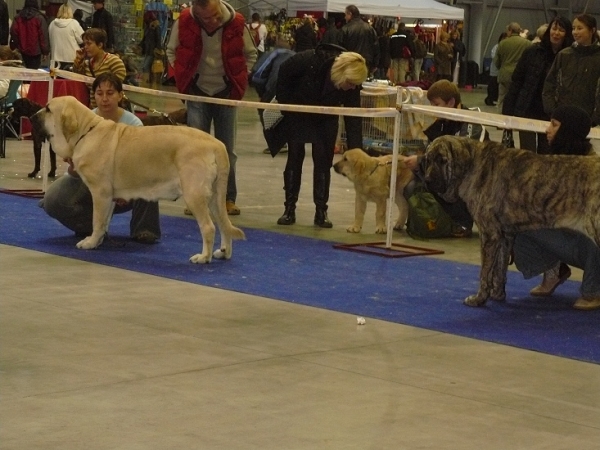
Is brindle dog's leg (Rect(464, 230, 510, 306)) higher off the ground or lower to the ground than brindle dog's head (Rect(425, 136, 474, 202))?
lower

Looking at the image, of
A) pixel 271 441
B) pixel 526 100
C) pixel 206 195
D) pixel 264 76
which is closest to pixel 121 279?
pixel 206 195

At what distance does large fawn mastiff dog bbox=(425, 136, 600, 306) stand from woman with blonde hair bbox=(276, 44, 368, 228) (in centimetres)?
277

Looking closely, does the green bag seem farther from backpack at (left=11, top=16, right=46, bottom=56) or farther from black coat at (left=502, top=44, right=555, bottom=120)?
backpack at (left=11, top=16, right=46, bottom=56)

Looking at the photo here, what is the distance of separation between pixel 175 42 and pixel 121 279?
3.49m

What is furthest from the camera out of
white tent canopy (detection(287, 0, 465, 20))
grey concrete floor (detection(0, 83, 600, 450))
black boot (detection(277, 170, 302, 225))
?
white tent canopy (detection(287, 0, 465, 20))

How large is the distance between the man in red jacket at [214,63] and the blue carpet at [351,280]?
3.53 feet

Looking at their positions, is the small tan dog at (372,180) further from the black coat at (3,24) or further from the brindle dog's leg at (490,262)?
the black coat at (3,24)

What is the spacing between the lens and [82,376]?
450cm

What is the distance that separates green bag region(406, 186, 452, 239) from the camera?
28.5 ft

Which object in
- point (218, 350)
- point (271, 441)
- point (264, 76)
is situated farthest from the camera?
point (264, 76)

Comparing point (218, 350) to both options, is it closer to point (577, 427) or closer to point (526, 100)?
point (577, 427)

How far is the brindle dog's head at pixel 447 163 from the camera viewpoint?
6.21 m

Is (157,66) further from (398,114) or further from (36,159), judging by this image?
(398,114)

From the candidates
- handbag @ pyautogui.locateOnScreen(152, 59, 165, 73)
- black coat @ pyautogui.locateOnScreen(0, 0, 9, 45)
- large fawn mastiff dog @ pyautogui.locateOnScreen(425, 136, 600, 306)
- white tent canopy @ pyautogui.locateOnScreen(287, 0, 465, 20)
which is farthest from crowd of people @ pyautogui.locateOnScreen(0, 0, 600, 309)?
handbag @ pyautogui.locateOnScreen(152, 59, 165, 73)
